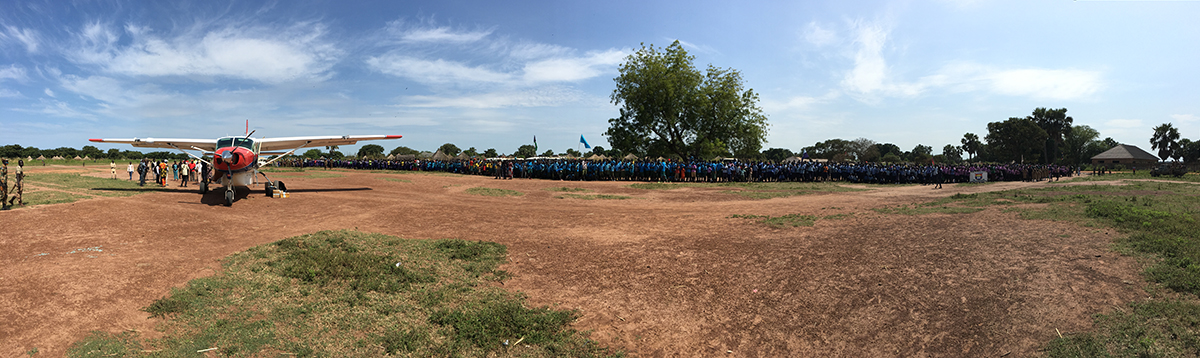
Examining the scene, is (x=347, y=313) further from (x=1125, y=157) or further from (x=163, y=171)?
(x=1125, y=157)

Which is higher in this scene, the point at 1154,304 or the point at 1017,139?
the point at 1017,139

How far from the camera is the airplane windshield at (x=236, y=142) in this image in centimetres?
1794

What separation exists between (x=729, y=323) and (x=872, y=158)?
10544 cm

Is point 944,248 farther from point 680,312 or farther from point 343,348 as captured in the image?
point 343,348

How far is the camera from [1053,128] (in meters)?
76.9

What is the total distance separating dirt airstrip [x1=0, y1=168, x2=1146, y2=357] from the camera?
5.92 meters

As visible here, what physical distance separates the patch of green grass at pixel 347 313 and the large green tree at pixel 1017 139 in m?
91.4

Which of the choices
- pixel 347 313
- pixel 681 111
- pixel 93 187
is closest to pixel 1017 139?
pixel 681 111

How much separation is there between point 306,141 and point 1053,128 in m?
102

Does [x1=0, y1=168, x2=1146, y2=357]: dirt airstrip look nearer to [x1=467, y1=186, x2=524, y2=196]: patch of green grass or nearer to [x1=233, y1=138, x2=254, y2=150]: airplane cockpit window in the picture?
[x1=233, y1=138, x2=254, y2=150]: airplane cockpit window

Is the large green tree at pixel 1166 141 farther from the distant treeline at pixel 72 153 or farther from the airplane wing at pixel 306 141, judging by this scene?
the distant treeline at pixel 72 153

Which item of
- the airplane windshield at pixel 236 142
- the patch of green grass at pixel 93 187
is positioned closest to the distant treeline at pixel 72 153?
the patch of green grass at pixel 93 187

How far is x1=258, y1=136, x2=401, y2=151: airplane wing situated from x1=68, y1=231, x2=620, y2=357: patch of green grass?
13455 mm

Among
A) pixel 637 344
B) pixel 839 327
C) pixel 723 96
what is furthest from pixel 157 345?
pixel 723 96
